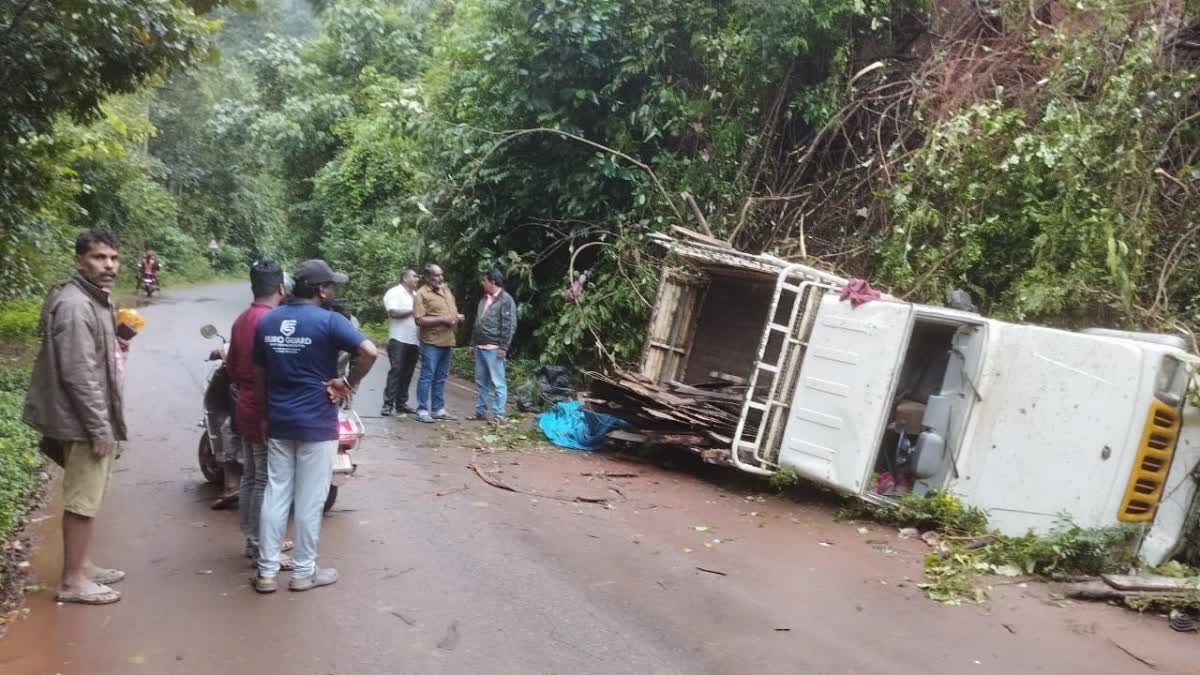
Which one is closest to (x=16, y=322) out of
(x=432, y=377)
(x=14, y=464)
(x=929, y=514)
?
(x=432, y=377)

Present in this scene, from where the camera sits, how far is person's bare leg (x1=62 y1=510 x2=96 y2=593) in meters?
4.80

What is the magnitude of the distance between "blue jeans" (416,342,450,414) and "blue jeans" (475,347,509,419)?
0.39 metres

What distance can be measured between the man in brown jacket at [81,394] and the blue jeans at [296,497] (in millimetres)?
764

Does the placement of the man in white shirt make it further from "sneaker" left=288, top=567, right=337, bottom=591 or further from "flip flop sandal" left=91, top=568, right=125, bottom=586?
"flip flop sandal" left=91, top=568, right=125, bottom=586

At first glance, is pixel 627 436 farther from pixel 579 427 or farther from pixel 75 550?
pixel 75 550

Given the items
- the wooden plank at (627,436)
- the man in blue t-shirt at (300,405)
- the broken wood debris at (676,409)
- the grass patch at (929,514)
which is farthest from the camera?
the wooden plank at (627,436)

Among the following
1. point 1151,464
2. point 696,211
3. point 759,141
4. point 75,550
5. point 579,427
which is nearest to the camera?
point 75,550

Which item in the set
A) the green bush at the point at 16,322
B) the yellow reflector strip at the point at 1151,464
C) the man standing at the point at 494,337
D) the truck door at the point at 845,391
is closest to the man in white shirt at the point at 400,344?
the man standing at the point at 494,337

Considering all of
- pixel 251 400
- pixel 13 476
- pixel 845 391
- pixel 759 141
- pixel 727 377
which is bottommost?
pixel 13 476

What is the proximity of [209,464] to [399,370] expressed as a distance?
3798 mm

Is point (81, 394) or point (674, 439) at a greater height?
point (81, 394)

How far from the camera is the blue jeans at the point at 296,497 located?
5148mm

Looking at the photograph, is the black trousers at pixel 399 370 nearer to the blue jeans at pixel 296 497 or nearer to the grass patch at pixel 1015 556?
the blue jeans at pixel 296 497

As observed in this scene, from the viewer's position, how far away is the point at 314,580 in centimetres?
528
